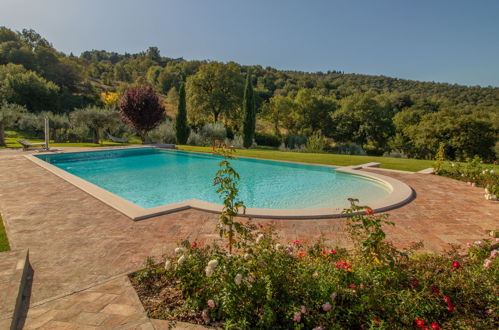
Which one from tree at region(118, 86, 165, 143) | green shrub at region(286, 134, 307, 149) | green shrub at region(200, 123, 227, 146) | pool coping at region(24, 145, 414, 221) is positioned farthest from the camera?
green shrub at region(286, 134, 307, 149)

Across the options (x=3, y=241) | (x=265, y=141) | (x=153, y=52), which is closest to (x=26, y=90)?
(x=265, y=141)

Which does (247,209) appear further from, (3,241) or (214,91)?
(214,91)

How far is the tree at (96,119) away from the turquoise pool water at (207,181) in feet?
16.7

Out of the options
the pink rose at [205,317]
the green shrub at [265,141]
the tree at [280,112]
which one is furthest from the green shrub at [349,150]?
the pink rose at [205,317]

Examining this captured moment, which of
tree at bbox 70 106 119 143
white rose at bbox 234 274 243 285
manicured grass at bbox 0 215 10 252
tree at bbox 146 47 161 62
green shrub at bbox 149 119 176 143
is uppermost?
tree at bbox 146 47 161 62

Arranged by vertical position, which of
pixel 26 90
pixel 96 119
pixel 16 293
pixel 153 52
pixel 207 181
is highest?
pixel 153 52

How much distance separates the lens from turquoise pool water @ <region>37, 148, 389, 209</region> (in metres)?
7.10

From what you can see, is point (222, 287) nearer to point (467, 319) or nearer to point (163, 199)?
point (467, 319)

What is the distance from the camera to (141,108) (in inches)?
715

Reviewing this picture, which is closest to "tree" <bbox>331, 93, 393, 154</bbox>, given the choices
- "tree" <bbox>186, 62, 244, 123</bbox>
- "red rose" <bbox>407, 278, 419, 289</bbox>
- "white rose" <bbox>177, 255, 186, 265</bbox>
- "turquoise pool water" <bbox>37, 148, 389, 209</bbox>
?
"tree" <bbox>186, 62, 244, 123</bbox>

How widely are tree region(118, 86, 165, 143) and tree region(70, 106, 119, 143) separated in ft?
2.82

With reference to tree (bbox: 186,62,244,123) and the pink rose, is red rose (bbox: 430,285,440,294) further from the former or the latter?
tree (bbox: 186,62,244,123)

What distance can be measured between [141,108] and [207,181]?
11622mm

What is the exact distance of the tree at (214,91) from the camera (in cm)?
2577
